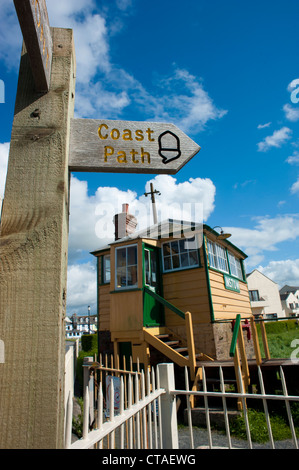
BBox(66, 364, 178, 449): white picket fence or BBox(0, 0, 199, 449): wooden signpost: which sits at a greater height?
BBox(0, 0, 199, 449): wooden signpost

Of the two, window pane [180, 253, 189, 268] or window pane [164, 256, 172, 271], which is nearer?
window pane [180, 253, 189, 268]

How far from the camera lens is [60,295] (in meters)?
1.06

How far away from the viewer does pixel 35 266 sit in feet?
3.52

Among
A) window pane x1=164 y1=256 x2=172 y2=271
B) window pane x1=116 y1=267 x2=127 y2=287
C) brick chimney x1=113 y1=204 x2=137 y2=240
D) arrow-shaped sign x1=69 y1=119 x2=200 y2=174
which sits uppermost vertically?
brick chimney x1=113 y1=204 x2=137 y2=240

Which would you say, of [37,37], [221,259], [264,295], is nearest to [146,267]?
[221,259]

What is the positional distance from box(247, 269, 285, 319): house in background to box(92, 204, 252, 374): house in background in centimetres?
3133

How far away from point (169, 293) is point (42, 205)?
30.7 feet

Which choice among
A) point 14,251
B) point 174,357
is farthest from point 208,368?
point 14,251

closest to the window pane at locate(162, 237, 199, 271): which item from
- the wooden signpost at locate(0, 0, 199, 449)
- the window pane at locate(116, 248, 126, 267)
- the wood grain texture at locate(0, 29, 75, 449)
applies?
the window pane at locate(116, 248, 126, 267)

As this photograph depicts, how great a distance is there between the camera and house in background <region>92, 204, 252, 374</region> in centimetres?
882

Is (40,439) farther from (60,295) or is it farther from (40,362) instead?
(60,295)

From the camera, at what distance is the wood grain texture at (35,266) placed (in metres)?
0.93

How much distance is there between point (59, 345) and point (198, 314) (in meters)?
8.83

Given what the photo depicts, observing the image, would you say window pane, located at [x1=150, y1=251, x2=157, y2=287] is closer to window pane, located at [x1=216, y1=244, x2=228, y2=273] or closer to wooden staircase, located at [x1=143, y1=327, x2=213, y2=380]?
wooden staircase, located at [x1=143, y1=327, x2=213, y2=380]
